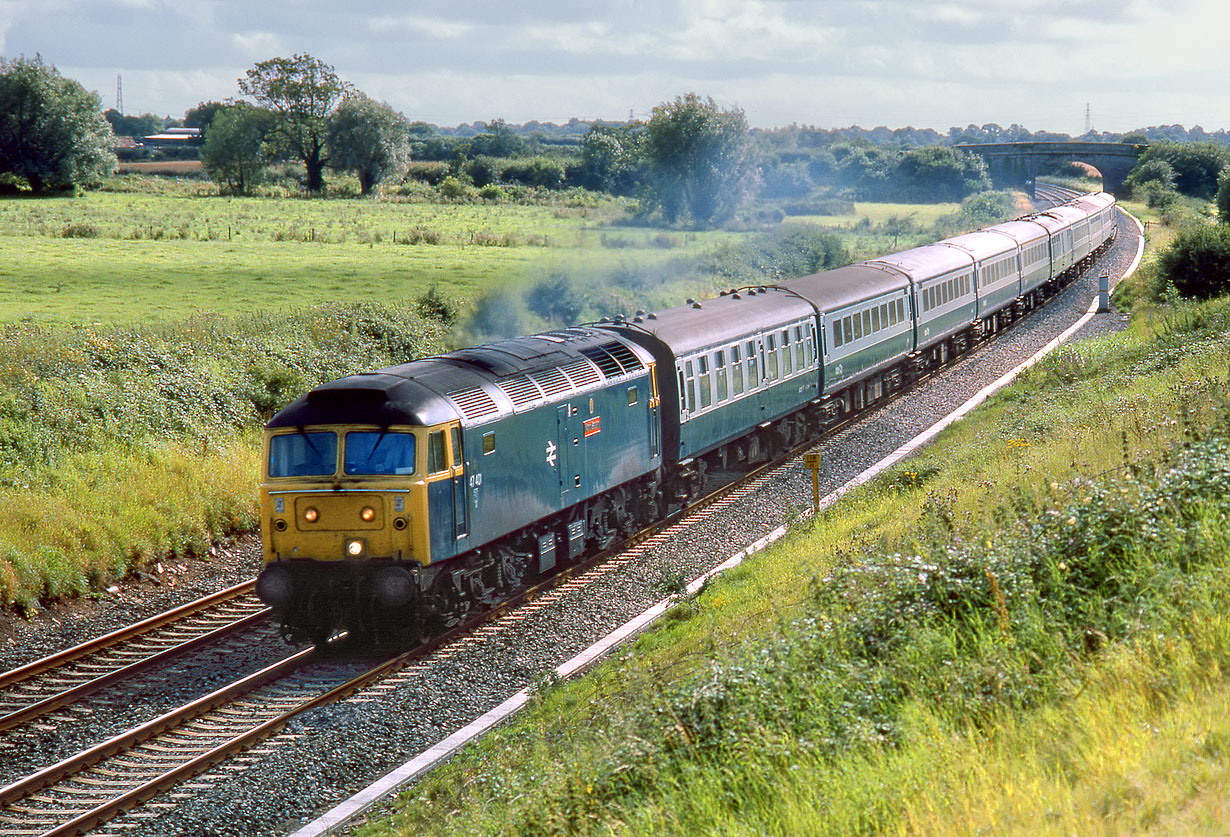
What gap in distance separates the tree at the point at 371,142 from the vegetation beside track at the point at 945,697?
84809 millimetres

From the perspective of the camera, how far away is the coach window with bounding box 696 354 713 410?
1955cm

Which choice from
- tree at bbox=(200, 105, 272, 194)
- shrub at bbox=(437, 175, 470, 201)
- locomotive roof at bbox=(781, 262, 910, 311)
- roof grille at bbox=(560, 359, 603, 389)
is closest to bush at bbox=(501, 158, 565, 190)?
shrub at bbox=(437, 175, 470, 201)

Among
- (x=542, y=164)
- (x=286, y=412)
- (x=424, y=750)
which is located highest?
(x=542, y=164)

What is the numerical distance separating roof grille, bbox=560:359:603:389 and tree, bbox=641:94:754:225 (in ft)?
132

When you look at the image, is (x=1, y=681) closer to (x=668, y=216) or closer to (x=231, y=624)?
(x=231, y=624)

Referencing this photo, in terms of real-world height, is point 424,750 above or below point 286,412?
below

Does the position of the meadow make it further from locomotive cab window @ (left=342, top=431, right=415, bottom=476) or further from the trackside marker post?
the trackside marker post

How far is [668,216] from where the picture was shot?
55.0 m

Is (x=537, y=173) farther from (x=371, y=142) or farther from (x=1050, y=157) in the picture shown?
(x=1050, y=157)

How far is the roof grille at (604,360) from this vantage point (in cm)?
1686

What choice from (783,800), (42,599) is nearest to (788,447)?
(42,599)

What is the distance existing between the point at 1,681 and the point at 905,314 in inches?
887

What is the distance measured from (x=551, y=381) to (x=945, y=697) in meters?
8.88

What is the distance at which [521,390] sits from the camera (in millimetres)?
14805
